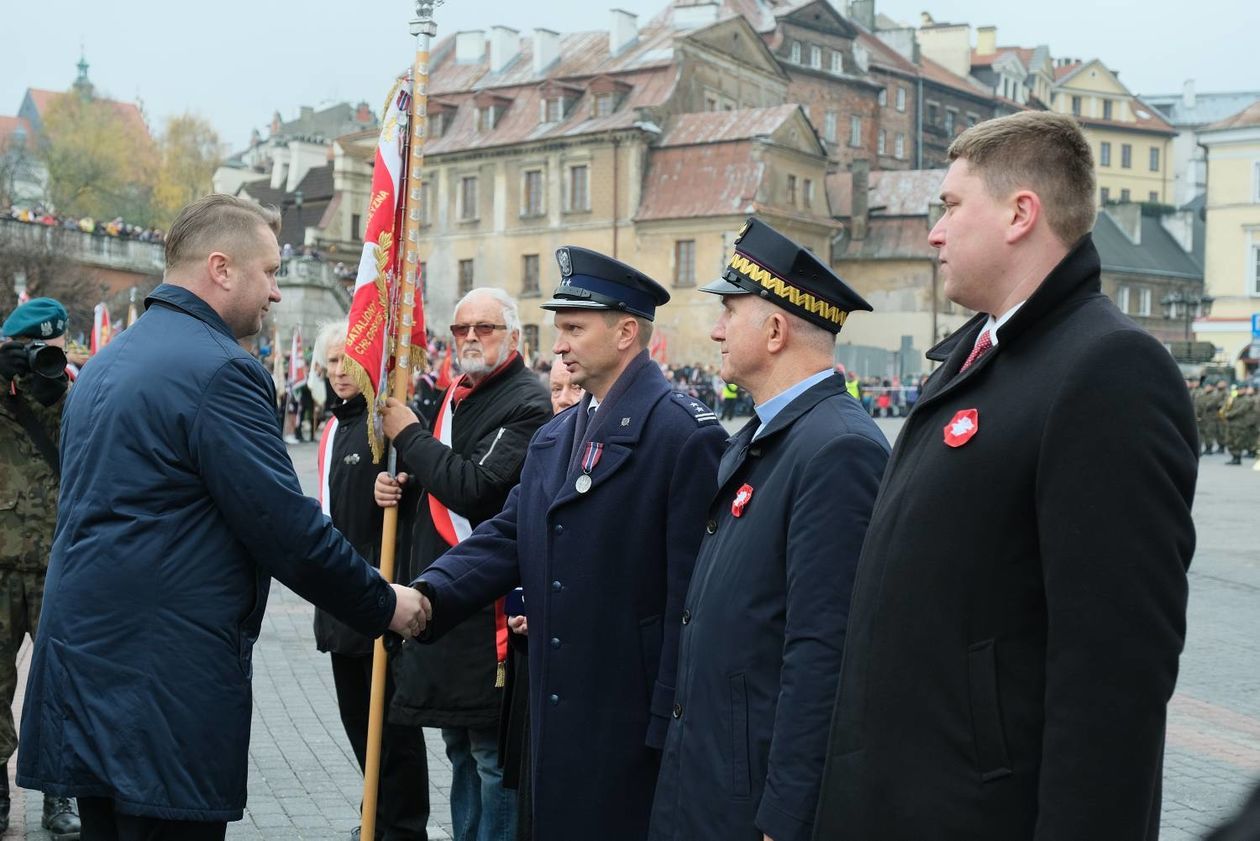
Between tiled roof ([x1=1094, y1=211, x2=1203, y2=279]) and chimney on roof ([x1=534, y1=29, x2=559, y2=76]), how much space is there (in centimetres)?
3059

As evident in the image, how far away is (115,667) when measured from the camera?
13.4 ft

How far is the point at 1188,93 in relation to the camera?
11706cm

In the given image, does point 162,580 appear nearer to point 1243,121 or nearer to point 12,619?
point 12,619

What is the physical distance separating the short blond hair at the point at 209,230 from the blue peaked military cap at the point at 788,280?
1.47m

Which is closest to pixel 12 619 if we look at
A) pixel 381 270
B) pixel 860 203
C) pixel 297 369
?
pixel 381 270

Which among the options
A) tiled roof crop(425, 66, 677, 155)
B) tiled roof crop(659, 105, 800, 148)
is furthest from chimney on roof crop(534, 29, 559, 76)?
tiled roof crop(659, 105, 800, 148)

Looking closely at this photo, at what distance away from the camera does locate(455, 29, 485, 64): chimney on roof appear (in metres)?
73.9

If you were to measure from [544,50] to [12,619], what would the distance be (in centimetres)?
6529

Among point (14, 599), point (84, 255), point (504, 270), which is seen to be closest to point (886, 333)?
point (504, 270)

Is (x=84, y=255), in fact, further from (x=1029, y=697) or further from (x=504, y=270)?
(x=1029, y=697)

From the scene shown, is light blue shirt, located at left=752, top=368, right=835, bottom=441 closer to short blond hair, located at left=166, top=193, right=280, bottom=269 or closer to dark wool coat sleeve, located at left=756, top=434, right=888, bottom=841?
dark wool coat sleeve, located at left=756, top=434, right=888, bottom=841

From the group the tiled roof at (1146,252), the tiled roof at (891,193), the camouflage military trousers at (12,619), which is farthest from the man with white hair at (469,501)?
the tiled roof at (1146,252)

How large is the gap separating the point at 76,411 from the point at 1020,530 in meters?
2.80

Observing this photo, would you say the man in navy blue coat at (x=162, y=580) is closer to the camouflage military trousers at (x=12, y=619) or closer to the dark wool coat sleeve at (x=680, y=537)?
the dark wool coat sleeve at (x=680, y=537)
